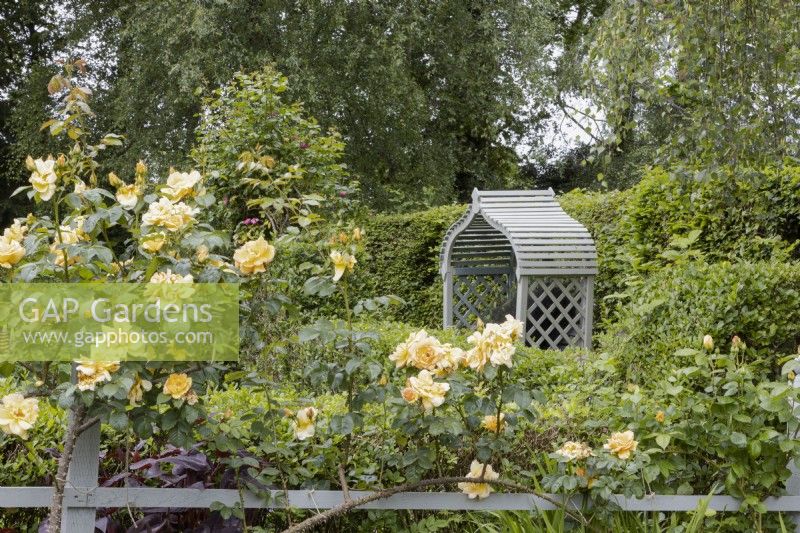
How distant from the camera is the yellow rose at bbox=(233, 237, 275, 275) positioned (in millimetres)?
2061

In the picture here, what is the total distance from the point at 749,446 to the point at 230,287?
1450 millimetres

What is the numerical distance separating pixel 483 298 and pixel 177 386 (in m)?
5.60

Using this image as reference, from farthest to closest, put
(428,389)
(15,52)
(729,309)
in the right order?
(15,52)
(729,309)
(428,389)

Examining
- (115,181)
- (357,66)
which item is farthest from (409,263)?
(115,181)

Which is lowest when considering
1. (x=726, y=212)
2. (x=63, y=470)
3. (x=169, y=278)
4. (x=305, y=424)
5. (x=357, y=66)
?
(x=63, y=470)

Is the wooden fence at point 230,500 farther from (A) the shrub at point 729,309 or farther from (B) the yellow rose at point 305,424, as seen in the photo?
(A) the shrub at point 729,309

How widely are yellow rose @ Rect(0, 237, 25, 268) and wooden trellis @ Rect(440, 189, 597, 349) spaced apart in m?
4.13

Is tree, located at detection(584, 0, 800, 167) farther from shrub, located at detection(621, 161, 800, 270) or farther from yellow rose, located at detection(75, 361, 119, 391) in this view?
yellow rose, located at detection(75, 361, 119, 391)

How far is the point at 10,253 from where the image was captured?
6.70 feet

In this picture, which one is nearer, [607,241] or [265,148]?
A: [607,241]

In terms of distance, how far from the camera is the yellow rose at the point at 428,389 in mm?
2059

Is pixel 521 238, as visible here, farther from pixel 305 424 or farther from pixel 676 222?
pixel 305 424

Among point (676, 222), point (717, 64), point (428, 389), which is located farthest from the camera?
point (676, 222)

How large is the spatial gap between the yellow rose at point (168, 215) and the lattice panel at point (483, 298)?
17.2 ft
